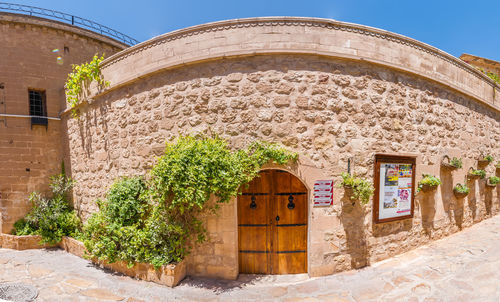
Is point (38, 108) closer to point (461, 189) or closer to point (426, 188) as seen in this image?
point (426, 188)

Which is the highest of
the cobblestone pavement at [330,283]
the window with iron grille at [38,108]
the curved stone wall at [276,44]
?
the curved stone wall at [276,44]

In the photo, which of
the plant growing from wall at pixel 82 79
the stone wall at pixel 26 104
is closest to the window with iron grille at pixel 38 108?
the stone wall at pixel 26 104

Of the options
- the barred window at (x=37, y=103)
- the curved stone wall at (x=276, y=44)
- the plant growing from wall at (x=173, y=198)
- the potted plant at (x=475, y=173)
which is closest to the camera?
the plant growing from wall at (x=173, y=198)

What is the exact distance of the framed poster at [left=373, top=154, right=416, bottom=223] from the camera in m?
4.73

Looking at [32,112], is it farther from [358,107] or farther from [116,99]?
[358,107]

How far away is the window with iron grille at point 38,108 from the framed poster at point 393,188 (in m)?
9.59

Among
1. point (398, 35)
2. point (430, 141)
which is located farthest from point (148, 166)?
point (430, 141)

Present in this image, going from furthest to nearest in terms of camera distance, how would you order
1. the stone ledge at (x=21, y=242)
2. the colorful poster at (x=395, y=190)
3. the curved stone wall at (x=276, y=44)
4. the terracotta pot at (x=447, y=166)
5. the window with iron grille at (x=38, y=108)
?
the window with iron grille at (x=38, y=108) → the stone ledge at (x=21, y=242) → the terracotta pot at (x=447, y=166) → the colorful poster at (x=395, y=190) → the curved stone wall at (x=276, y=44)

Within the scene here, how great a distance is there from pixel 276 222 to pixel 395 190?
269 centimetres

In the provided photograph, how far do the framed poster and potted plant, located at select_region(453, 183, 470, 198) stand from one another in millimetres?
1699

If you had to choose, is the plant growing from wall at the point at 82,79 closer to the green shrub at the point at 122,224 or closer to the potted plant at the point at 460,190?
the green shrub at the point at 122,224

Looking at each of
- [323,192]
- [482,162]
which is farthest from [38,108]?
[482,162]

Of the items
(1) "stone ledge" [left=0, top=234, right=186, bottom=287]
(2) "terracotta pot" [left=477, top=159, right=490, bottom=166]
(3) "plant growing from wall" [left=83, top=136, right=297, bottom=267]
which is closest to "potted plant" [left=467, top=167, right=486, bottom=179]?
(2) "terracotta pot" [left=477, top=159, right=490, bottom=166]

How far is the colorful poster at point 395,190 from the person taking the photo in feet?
15.7
